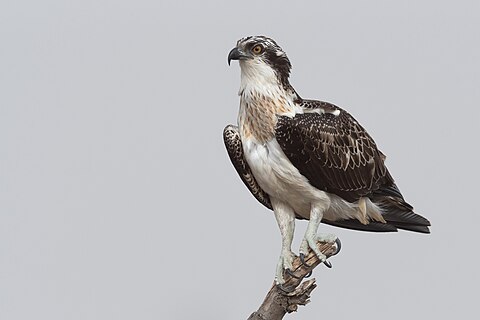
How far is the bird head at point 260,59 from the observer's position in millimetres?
6023

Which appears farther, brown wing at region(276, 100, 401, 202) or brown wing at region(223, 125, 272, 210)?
brown wing at region(223, 125, 272, 210)

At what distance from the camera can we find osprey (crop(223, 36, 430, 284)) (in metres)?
6.03

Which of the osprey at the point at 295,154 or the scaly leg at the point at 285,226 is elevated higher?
the osprey at the point at 295,154

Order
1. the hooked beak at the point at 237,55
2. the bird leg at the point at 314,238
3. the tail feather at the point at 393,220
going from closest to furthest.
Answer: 1. the hooked beak at the point at 237,55
2. the bird leg at the point at 314,238
3. the tail feather at the point at 393,220

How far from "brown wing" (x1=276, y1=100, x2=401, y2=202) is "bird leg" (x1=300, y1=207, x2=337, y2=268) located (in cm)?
16

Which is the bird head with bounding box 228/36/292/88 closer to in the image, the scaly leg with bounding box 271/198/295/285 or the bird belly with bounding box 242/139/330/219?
the bird belly with bounding box 242/139/330/219

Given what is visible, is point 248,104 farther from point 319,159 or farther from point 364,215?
point 364,215

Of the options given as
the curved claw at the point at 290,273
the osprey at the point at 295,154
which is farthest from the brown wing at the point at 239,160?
the curved claw at the point at 290,273

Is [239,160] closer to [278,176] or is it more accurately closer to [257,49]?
[278,176]

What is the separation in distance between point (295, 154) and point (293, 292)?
0.79 metres

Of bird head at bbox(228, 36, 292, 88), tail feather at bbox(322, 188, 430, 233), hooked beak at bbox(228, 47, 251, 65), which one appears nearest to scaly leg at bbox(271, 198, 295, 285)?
tail feather at bbox(322, 188, 430, 233)

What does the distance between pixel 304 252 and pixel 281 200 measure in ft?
1.05

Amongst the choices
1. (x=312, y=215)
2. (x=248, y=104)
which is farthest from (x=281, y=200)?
(x=248, y=104)

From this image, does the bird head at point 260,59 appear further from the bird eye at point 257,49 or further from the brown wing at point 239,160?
the brown wing at point 239,160
